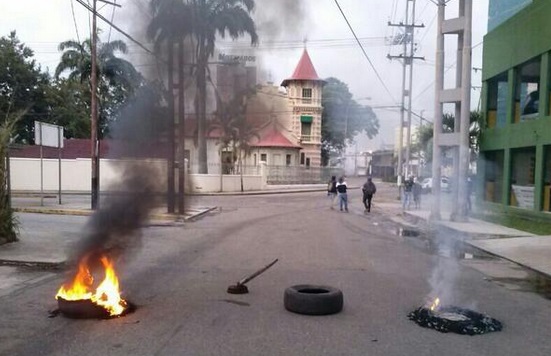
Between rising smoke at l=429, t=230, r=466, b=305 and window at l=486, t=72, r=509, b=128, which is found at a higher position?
window at l=486, t=72, r=509, b=128

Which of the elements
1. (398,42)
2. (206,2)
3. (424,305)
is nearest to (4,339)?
(206,2)

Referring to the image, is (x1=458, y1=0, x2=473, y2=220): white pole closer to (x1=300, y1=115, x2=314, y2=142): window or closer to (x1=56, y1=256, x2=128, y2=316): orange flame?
(x1=300, y1=115, x2=314, y2=142): window

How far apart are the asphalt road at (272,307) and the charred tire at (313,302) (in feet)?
0.30

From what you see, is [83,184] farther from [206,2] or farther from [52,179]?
[206,2]

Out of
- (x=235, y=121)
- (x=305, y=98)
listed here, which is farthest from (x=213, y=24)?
(x=305, y=98)

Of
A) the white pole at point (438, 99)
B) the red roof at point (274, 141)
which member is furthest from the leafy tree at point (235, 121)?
the white pole at point (438, 99)

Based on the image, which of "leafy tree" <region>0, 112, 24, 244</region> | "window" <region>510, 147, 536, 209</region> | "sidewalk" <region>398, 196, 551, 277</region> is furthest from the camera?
"window" <region>510, 147, 536, 209</region>

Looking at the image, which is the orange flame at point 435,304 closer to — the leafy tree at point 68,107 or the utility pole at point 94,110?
the utility pole at point 94,110

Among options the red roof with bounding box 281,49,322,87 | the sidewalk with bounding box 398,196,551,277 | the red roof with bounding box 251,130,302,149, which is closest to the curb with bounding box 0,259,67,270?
the red roof with bounding box 251,130,302,149

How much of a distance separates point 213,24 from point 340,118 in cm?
341

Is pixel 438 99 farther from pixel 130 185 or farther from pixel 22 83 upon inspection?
pixel 22 83

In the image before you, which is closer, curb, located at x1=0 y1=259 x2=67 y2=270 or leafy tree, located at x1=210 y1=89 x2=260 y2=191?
leafy tree, located at x1=210 y1=89 x2=260 y2=191

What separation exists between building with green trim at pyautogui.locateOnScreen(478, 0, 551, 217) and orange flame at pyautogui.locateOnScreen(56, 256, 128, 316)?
1665cm

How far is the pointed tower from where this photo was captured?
725 centimetres
